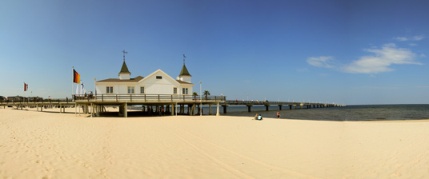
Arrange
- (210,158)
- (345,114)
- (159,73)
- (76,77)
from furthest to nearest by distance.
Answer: (345,114)
(159,73)
(76,77)
(210,158)

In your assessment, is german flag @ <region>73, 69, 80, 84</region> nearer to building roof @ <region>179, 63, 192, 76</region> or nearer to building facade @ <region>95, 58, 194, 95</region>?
building facade @ <region>95, 58, 194, 95</region>

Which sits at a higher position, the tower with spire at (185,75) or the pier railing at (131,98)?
the tower with spire at (185,75)

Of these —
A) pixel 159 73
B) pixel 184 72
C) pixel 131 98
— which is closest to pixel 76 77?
pixel 131 98

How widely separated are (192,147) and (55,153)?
4832mm

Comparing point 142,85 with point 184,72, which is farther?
point 184,72

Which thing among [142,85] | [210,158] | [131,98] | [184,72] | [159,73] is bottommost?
[210,158]

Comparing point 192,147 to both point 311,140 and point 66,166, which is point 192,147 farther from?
point 311,140

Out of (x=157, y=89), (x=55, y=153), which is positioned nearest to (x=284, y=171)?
(x=55, y=153)

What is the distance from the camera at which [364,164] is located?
8484mm

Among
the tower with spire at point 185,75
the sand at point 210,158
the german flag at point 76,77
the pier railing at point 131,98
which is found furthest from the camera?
the tower with spire at point 185,75

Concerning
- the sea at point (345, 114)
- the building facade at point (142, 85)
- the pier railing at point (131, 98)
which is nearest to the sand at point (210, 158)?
the pier railing at point (131, 98)

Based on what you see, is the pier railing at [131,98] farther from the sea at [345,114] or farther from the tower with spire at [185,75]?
the sea at [345,114]

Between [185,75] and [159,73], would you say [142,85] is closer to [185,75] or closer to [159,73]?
[159,73]

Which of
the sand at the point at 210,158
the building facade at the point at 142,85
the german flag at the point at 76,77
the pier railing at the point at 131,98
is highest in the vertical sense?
the german flag at the point at 76,77
